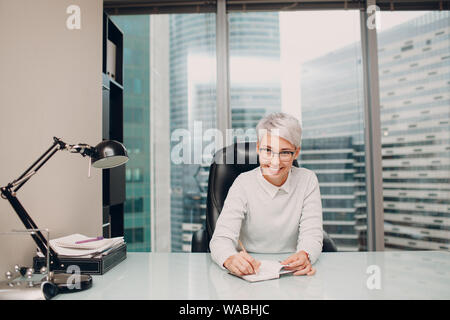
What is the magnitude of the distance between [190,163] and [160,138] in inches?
13.5

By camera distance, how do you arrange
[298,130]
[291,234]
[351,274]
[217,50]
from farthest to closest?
[217,50]
[291,234]
[298,130]
[351,274]

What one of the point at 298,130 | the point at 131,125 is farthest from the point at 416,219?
the point at 131,125

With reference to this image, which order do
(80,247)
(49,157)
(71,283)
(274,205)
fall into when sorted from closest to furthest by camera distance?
(71,283) → (49,157) → (80,247) → (274,205)

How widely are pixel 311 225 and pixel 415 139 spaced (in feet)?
6.44

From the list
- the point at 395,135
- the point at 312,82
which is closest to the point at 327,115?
the point at 312,82

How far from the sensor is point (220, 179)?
1.47 meters

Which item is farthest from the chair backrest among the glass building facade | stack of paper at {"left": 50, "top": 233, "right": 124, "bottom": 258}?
the glass building facade

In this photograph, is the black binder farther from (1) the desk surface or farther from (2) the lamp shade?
(2) the lamp shade

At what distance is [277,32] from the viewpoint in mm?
2594

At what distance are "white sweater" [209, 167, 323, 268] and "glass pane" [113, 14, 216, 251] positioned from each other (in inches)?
52.3

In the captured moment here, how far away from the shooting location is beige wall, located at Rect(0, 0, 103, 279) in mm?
1083

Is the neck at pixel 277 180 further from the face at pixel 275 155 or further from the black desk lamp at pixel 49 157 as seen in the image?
the black desk lamp at pixel 49 157

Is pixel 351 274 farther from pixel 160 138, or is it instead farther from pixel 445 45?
pixel 445 45

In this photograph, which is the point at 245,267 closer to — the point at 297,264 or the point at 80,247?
the point at 297,264
